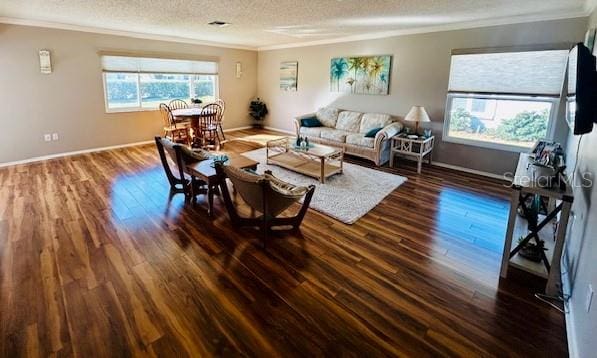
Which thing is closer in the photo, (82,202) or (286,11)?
(82,202)

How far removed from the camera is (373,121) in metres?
6.11

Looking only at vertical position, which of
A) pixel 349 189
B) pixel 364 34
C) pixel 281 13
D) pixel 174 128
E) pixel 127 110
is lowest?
pixel 349 189

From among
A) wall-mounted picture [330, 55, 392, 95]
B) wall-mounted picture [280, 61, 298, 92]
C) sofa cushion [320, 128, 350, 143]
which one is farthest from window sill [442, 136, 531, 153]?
wall-mounted picture [280, 61, 298, 92]

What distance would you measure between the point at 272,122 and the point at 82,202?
5847mm

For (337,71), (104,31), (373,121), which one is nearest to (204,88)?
(104,31)

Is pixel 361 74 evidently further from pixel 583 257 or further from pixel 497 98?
pixel 583 257

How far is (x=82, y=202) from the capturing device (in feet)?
12.3

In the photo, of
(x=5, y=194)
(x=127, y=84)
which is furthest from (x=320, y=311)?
(x=127, y=84)

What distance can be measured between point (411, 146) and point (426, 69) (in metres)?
1.44

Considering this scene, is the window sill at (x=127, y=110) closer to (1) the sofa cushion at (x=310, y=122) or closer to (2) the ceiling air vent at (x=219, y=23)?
(2) the ceiling air vent at (x=219, y=23)

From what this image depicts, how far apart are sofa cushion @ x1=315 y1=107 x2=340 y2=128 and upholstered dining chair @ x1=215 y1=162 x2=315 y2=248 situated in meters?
4.13

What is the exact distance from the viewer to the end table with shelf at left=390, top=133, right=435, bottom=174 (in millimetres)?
5188

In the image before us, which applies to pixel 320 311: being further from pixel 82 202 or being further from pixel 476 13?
pixel 476 13

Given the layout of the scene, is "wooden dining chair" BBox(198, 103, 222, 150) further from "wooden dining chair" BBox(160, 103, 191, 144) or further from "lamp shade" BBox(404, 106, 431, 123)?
"lamp shade" BBox(404, 106, 431, 123)
